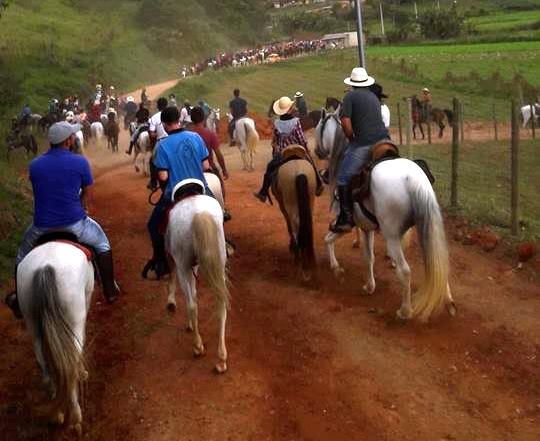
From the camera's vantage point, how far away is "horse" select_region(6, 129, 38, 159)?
23.3 meters

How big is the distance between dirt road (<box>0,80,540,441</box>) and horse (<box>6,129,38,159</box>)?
1506 cm

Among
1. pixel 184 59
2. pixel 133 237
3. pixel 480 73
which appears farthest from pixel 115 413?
pixel 184 59

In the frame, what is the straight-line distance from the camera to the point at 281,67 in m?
53.9

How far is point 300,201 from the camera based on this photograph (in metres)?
8.75

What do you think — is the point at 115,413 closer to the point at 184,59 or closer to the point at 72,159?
the point at 72,159

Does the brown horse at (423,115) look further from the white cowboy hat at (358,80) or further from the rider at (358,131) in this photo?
the rider at (358,131)

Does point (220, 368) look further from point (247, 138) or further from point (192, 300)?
point (247, 138)

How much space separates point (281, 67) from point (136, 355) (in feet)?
159

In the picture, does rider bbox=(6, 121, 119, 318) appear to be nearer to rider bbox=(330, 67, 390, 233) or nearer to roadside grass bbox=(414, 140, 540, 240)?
rider bbox=(330, 67, 390, 233)

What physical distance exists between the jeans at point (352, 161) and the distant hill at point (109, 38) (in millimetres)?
22625

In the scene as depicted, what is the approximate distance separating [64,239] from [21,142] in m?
18.7

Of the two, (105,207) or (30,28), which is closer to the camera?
(105,207)

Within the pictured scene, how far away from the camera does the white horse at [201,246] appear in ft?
21.5

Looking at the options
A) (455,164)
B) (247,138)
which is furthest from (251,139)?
(455,164)
